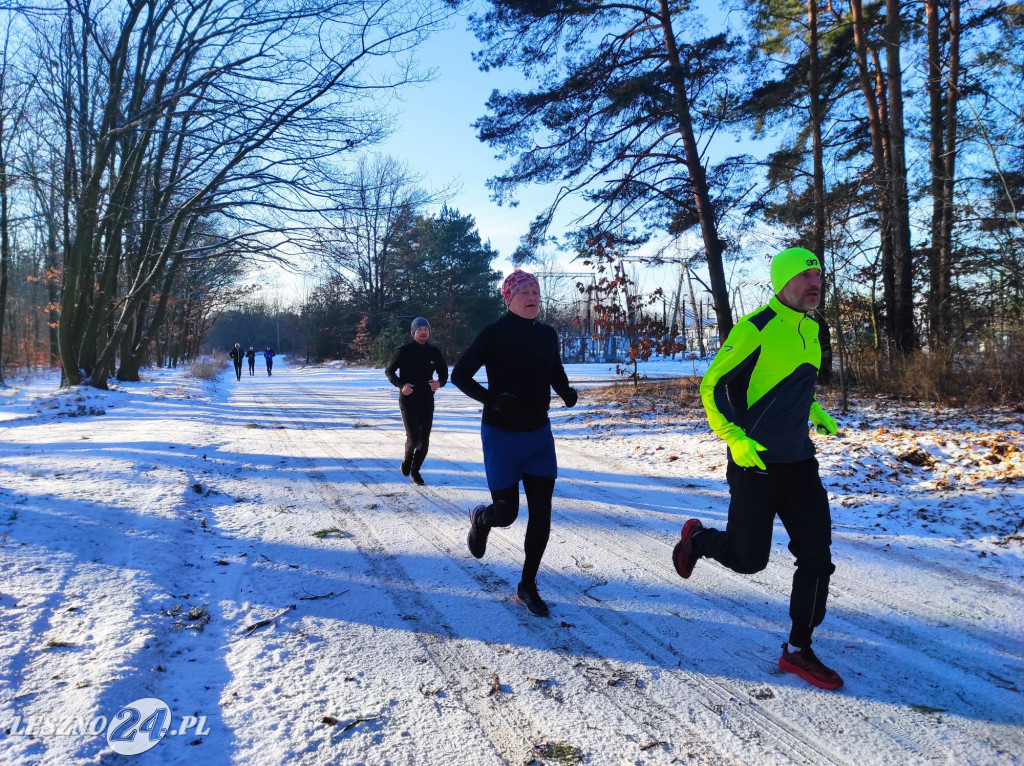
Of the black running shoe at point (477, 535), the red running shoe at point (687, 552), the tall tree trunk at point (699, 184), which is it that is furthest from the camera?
the tall tree trunk at point (699, 184)

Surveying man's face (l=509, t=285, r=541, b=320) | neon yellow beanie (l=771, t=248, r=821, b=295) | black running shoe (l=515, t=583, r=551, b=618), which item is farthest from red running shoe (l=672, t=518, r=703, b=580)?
→ man's face (l=509, t=285, r=541, b=320)

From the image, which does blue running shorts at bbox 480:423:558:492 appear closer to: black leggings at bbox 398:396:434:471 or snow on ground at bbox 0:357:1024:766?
snow on ground at bbox 0:357:1024:766

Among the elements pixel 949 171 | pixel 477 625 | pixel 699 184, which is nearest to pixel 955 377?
pixel 949 171

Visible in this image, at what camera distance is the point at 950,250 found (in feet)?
39.3

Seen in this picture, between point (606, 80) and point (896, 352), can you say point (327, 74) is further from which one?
point (896, 352)

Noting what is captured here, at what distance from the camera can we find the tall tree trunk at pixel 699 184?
12836mm

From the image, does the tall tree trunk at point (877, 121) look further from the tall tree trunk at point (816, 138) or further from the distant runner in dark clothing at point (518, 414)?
the distant runner in dark clothing at point (518, 414)

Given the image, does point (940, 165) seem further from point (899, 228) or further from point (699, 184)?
point (699, 184)

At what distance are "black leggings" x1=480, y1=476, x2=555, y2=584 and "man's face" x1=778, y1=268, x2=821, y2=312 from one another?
64.8 inches

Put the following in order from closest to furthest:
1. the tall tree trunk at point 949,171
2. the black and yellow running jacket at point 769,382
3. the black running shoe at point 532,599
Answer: the black and yellow running jacket at point 769,382, the black running shoe at point 532,599, the tall tree trunk at point 949,171

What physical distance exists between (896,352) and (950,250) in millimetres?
2551

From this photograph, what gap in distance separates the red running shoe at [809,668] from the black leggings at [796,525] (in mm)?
58

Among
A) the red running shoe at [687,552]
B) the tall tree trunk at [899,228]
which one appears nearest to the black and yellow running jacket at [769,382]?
the red running shoe at [687,552]

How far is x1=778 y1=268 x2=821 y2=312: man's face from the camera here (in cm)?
295
